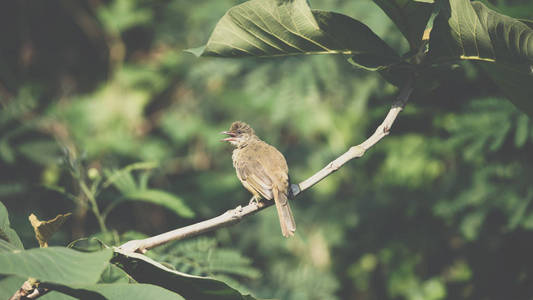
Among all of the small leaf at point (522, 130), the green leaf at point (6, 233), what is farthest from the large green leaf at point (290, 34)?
the small leaf at point (522, 130)

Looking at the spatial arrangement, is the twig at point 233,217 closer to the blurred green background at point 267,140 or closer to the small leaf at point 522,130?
the blurred green background at point 267,140

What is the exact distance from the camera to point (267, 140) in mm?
5305

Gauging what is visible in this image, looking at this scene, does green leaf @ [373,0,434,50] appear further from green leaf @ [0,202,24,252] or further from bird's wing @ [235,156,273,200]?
bird's wing @ [235,156,273,200]

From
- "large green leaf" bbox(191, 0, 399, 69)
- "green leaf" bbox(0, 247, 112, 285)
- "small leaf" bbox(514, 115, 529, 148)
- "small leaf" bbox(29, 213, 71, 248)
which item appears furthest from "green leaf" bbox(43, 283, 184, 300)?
"small leaf" bbox(514, 115, 529, 148)

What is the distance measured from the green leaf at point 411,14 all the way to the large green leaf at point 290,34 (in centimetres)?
8

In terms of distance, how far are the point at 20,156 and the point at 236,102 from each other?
246cm

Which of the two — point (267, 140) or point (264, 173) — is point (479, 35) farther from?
point (267, 140)

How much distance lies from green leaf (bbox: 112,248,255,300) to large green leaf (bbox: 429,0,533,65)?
105 centimetres

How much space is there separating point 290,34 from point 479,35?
0.60 metres

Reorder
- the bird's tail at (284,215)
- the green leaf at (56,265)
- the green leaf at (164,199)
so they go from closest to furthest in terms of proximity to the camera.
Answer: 1. the green leaf at (56,265)
2. the green leaf at (164,199)
3. the bird's tail at (284,215)

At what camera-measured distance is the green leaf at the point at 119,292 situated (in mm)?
1290

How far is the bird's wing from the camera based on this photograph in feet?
9.57

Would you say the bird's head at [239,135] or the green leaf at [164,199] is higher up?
the bird's head at [239,135]

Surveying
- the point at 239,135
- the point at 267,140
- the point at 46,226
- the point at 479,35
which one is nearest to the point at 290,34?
the point at 479,35
